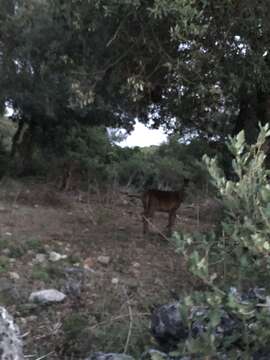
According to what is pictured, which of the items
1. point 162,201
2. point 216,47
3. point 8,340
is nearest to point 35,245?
point 162,201

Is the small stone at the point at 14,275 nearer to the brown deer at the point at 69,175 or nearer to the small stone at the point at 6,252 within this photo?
the small stone at the point at 6,252

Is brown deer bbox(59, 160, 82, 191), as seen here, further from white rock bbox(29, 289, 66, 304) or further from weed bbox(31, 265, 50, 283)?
white rock bbox(29, 289, 66, 304)

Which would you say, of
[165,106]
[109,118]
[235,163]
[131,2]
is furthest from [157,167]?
[235,163]

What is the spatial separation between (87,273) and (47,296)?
2.99 feet

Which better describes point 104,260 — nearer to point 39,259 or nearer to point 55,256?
point 55,256

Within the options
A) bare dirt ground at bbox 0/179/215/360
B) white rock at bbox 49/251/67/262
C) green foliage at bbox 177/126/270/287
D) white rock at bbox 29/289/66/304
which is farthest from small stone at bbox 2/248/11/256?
green foliage at bbox 177/126/270/287

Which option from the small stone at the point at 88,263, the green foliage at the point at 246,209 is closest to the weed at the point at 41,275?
the small stone at the point at 88,263

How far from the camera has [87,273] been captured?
21.5 ft

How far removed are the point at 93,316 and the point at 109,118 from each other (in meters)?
9.10

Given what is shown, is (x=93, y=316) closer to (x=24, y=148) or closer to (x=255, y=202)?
(x=255, y=202)

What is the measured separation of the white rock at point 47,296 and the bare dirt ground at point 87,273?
6 centimetres

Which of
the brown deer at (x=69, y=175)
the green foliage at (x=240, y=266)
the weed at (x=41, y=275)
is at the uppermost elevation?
the brown deer at (x=69, y=175)

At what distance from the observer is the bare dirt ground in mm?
4750

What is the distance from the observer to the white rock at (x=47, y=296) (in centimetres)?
565
